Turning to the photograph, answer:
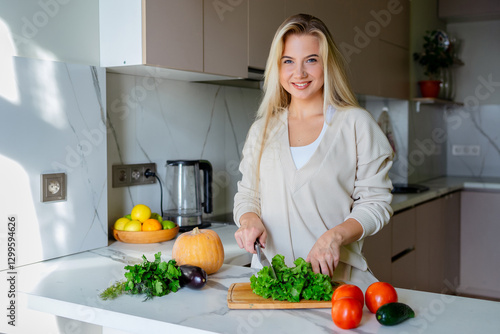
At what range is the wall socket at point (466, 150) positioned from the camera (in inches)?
173

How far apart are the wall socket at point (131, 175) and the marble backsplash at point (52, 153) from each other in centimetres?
19

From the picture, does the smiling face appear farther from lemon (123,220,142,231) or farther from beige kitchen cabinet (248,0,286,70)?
lemon (123,220,142,231)

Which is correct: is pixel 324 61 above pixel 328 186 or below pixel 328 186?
above

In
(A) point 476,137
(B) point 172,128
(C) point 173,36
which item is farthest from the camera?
(A) point 476,137

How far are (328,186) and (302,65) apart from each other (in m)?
0.34

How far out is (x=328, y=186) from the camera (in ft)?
4.87

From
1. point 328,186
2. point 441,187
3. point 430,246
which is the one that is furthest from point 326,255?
point 441,187

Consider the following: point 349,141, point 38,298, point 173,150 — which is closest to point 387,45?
point 173,150

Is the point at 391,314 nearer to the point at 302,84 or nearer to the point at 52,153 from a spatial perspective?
the point at 302,84

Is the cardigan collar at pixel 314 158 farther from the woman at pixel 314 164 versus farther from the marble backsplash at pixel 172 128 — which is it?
the marble backsplash at pixel 172 128

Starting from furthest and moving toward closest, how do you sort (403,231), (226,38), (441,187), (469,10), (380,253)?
1. (469,10)
2. (441,187)
3. (403,231)
4. (380,253)
5. (226,38)

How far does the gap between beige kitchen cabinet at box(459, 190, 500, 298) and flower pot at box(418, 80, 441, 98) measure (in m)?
0.76

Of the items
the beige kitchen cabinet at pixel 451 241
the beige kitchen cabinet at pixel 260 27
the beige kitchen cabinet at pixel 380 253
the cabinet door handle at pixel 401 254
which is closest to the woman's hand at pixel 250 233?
the beige kitchen cabinet at pixel 260 27

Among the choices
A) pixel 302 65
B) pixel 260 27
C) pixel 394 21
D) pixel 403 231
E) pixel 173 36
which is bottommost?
pixel 403 231
